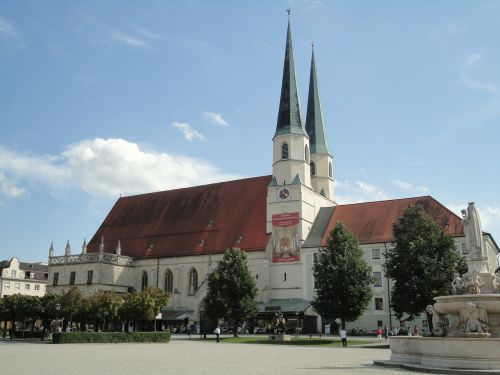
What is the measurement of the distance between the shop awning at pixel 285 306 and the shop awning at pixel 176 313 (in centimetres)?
976

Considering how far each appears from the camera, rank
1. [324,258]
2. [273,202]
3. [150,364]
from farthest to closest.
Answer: [273,202]
[324,258]
[150,364]

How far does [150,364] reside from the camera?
67.3 ft

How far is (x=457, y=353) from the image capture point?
1709 centimetres

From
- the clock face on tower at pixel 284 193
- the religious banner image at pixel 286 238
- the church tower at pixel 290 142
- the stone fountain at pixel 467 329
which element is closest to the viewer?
the stone fountain at pixel 467 329

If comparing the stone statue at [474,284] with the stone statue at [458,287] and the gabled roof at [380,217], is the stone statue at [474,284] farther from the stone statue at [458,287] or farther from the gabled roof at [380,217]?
the gabled roof at [380,217]

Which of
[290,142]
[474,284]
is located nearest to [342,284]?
[290,142]

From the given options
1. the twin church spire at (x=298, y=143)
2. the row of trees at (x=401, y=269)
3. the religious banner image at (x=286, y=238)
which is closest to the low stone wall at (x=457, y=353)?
the row of trees at (x=401, y=269)

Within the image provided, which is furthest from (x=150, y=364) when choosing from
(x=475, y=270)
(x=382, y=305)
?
(x=382, y=305)

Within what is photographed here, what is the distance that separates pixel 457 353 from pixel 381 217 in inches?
1708

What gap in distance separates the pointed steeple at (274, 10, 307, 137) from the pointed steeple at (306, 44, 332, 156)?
582cm

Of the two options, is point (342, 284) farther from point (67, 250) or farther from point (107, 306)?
point (67, 250)

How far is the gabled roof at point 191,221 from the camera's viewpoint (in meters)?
65.0

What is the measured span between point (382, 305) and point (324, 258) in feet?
43.0

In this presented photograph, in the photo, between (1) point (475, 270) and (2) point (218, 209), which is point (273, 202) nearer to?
(2) point (218, 209)
